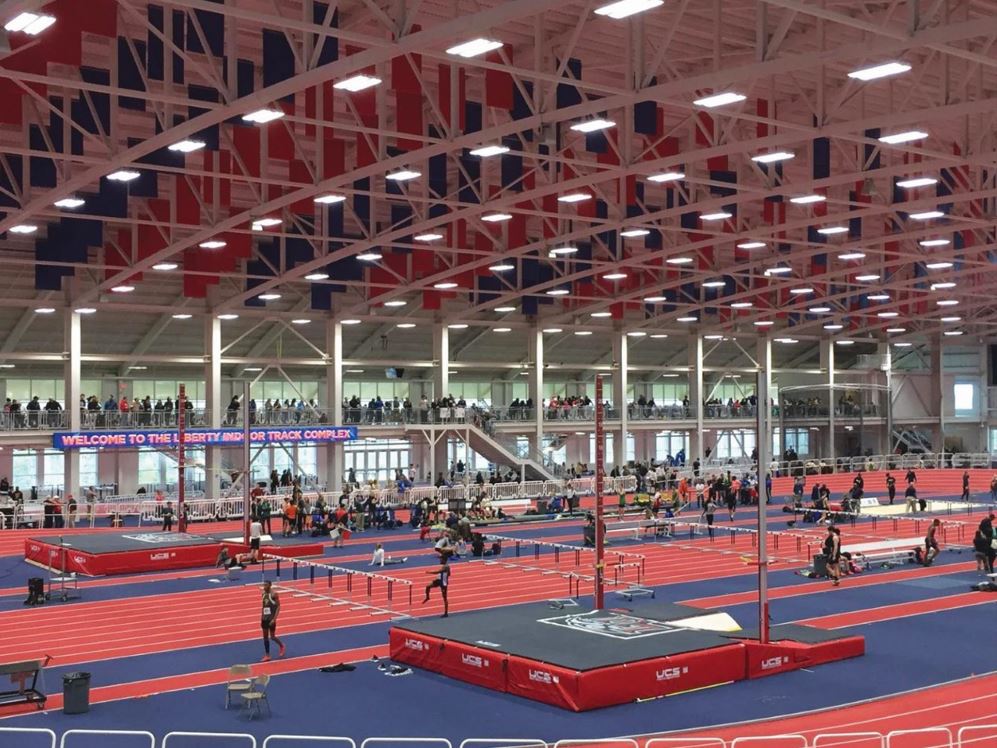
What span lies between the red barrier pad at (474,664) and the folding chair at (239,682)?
309 centimetres

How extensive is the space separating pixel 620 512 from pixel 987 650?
22635 millimetres

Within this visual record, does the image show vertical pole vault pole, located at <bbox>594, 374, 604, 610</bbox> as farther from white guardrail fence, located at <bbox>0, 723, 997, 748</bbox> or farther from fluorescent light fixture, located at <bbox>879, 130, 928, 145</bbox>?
fluorescent light fixture, located at <bbox>879, 130, 928, 145</bbox>

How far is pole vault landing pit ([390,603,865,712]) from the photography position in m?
15.5

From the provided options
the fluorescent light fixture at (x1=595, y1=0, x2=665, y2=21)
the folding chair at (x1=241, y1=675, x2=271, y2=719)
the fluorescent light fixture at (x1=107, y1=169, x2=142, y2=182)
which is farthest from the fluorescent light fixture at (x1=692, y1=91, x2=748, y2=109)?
the fluorescent light fixture at (x1=107, y1=169, x2=142, y2=182)

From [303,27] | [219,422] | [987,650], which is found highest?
[303,27]

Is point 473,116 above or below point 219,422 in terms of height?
above

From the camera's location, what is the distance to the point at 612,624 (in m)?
18.4

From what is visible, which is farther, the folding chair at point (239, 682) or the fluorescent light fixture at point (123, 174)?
the fluorescent light fixture at point (123, 174)

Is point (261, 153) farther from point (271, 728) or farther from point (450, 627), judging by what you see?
point (271, 728)

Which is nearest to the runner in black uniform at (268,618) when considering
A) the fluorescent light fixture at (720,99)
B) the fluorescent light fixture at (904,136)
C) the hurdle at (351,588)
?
the hurdle at (351,588)

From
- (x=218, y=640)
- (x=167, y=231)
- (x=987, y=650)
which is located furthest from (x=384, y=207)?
(x=987, y=650)

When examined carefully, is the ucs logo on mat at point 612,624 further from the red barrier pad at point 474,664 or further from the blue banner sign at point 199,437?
the blue banner sign at point 199,437

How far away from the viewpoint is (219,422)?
142ft

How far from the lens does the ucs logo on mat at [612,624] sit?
1766 centimetres
